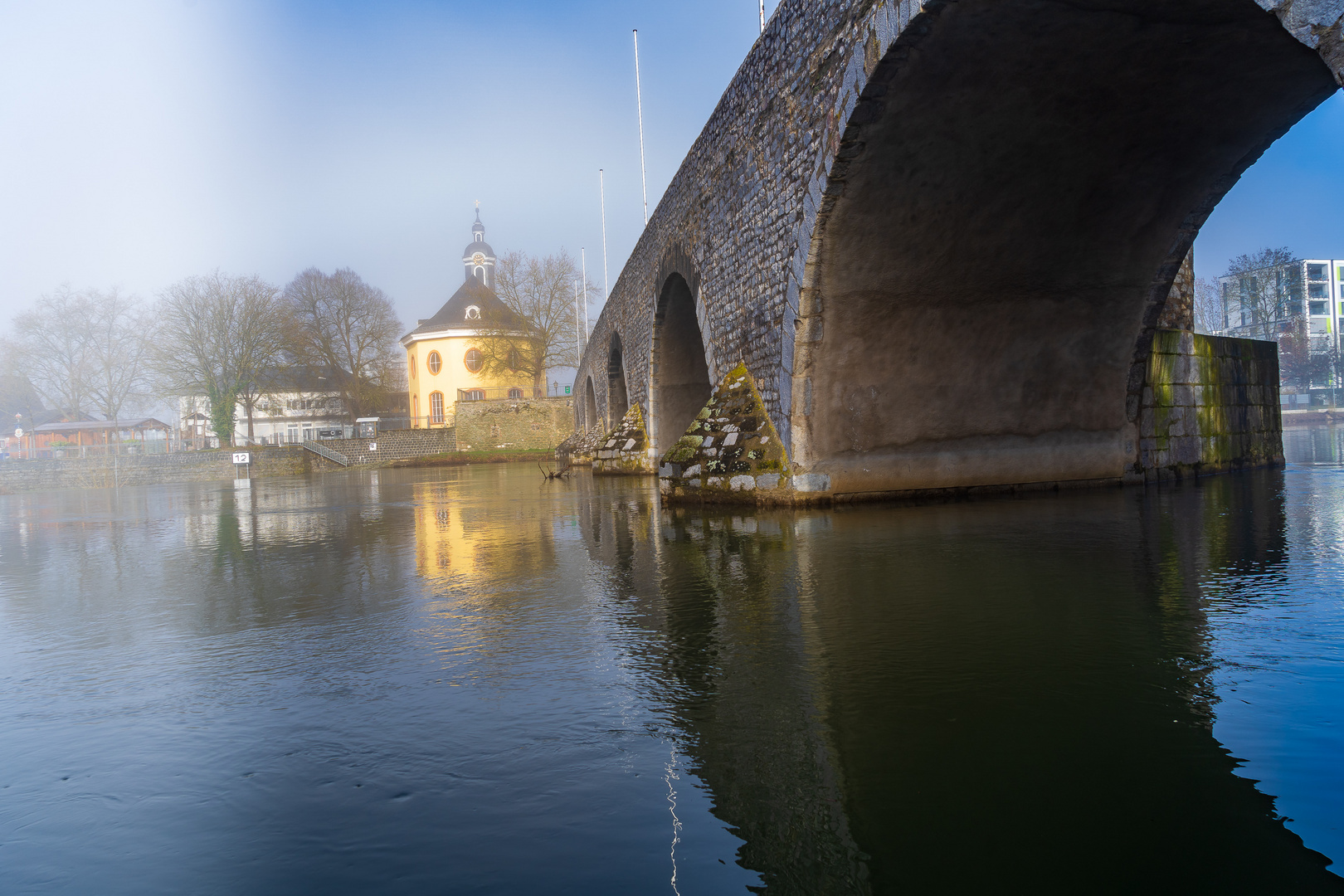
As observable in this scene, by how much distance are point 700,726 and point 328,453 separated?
4139 centimetres

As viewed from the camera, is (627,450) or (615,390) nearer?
(627,450)

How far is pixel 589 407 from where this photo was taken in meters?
36.2

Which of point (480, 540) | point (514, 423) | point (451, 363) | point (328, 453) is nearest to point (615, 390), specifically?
point (328, 453)

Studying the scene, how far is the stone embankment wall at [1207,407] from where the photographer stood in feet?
37.3

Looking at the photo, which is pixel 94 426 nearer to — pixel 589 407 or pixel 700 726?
pixel 589 407

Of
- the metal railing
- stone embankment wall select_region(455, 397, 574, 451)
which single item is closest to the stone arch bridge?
the metal railing

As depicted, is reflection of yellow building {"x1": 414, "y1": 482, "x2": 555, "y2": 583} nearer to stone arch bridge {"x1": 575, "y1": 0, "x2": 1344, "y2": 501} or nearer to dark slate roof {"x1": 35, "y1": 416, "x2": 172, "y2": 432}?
stone arch bridge {"x1": 575, "y1": 0, "x2": 1344, "y2": 501}

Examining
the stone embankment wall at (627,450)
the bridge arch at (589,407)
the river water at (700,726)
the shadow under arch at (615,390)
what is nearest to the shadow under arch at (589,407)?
the bridge arch at (589,407)

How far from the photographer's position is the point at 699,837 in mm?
2053

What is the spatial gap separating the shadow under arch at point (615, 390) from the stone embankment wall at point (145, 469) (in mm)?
16079

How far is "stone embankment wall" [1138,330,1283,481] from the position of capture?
11383mm

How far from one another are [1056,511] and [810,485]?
95.4 inches

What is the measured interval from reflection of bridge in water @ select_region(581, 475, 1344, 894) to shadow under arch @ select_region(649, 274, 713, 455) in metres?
13.0

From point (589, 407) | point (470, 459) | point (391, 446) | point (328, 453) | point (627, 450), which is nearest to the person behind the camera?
point (627, 450)
